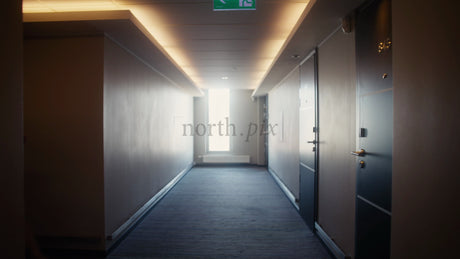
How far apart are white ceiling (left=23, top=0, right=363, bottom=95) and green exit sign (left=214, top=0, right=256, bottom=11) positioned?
0.10 meters

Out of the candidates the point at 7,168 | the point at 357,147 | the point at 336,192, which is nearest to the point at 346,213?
the point at 336,192

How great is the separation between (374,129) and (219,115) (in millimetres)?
6664

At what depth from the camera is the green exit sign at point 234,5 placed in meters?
2.06

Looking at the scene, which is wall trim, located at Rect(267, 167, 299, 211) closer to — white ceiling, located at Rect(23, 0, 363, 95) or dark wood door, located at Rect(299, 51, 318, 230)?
dark wood door, located at Rect(299, 51, 318, 230)

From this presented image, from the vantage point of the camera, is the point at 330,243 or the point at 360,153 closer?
the point at 360,153

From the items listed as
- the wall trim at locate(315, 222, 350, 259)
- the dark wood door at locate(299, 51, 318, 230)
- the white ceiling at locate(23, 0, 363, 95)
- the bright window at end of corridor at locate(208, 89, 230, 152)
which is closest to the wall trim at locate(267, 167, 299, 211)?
the dark wood door at locate(299, 51, 318, 230)

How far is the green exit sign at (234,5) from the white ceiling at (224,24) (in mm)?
100

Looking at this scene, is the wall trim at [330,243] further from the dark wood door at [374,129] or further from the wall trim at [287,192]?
the wall trim at [287,192]

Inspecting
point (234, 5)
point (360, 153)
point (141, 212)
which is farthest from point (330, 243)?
point (234, 5)

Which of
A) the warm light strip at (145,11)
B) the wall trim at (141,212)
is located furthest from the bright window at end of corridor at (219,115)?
the warm light strip at (145,11)

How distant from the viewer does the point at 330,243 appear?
239 cm

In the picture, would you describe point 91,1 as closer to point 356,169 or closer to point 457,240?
point 356,169

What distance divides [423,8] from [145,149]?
3.54 m

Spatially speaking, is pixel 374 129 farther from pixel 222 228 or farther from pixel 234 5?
pixel 222 228
